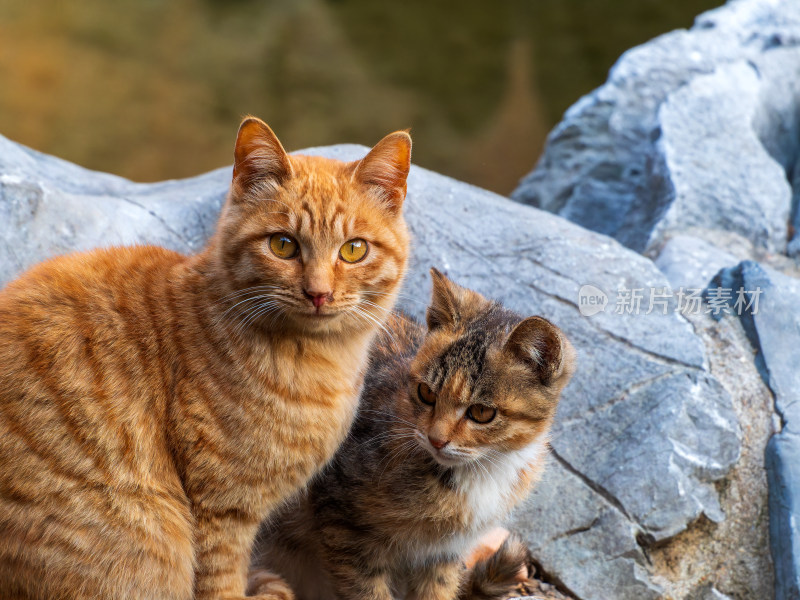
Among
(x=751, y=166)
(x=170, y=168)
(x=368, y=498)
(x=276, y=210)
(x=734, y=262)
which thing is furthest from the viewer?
(x=170, y=168)

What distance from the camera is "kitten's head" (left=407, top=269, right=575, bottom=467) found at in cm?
260

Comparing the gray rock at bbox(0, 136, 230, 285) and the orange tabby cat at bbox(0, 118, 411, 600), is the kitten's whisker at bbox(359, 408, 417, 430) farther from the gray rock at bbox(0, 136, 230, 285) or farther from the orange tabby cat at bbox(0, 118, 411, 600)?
the gray rock at bbox(0, 136, 230, 285)

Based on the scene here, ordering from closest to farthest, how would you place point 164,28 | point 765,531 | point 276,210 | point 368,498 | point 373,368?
point 276,210, point 368,498, point 373,368, point 765,531, point 164,28

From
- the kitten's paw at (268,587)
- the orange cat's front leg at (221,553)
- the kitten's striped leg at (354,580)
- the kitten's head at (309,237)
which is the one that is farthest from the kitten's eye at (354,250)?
the kitten's paw at (268,587)

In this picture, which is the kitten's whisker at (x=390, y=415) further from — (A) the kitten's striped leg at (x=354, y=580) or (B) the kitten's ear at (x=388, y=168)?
(B) the kitten's ear at (x=388, y=168)

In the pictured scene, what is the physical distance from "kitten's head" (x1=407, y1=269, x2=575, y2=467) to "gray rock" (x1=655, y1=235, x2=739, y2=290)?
1.73m

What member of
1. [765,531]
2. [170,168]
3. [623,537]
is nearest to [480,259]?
[623,537]

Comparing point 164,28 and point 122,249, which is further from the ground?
point 122,249

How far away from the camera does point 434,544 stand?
284 cm

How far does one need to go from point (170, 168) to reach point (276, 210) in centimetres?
654

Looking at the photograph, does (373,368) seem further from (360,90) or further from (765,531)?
(360,90)

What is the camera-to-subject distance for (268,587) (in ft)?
9.55

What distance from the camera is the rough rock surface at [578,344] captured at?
343 cm

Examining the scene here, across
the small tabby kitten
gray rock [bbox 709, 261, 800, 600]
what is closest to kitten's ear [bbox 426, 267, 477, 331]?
the small tabby kitten
